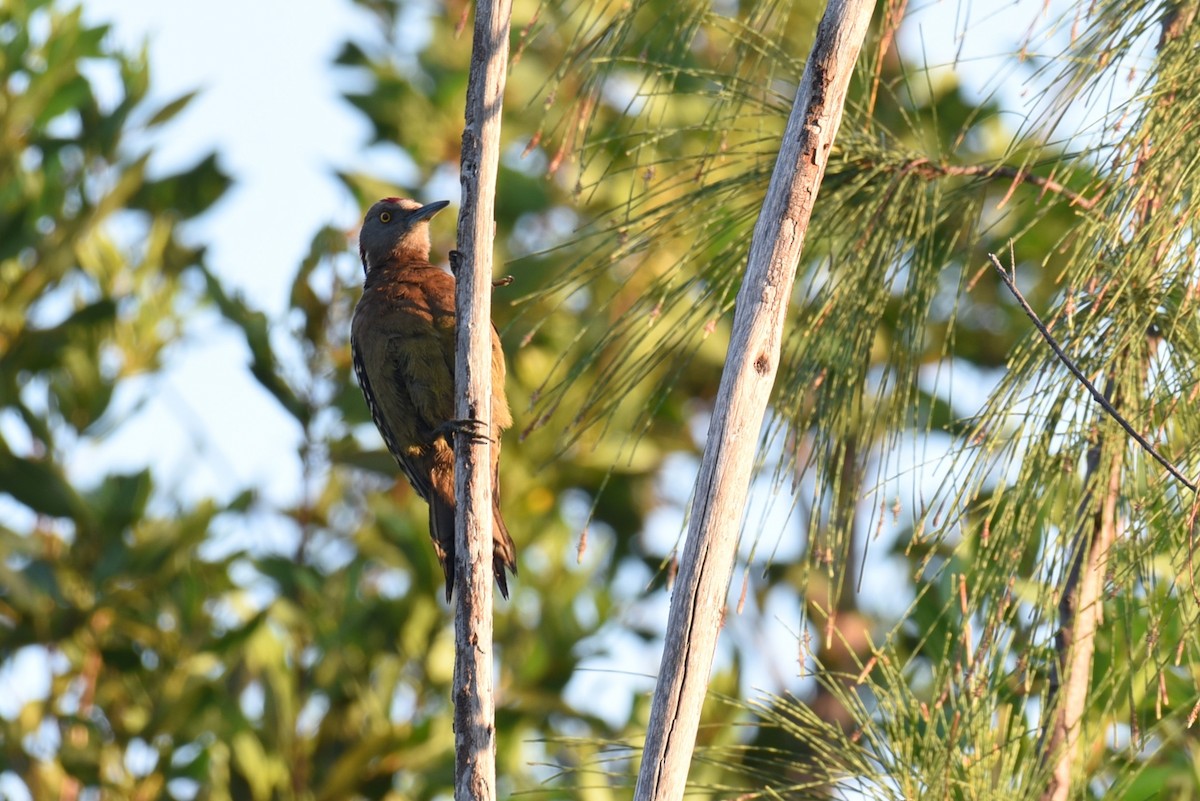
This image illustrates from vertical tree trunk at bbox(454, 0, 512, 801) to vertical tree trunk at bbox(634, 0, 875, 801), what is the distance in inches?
12.0

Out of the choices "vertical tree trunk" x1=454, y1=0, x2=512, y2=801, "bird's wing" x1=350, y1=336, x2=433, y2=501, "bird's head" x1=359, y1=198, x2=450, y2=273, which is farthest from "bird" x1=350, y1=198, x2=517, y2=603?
"vertical tree trunk" x1=454, y1=0, x2=512, y2=801

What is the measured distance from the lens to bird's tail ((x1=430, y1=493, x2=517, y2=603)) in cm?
303

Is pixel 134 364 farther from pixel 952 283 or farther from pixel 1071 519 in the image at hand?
pixel 1071 519

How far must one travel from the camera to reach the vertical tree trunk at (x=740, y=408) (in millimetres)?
1837

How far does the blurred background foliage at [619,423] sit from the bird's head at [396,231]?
556 millimetres

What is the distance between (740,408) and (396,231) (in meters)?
2.42

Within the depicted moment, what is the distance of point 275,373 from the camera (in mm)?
5168

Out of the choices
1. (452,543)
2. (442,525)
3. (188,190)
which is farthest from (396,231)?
(188,190)

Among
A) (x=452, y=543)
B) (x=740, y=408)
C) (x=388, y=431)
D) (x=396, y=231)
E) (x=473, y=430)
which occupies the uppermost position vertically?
(x=396, y=231)

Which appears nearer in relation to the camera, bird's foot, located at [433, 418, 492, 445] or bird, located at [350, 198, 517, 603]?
bird's foot, located at [433, 418, 492, 445]

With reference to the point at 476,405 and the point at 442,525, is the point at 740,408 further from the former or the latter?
the point at 442,525

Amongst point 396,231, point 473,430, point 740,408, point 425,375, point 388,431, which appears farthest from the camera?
point 396,231

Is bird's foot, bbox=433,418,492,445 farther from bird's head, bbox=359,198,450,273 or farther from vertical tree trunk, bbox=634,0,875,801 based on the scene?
bird's head, bbox=359,198,450,273

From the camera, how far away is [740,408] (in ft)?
6.14
